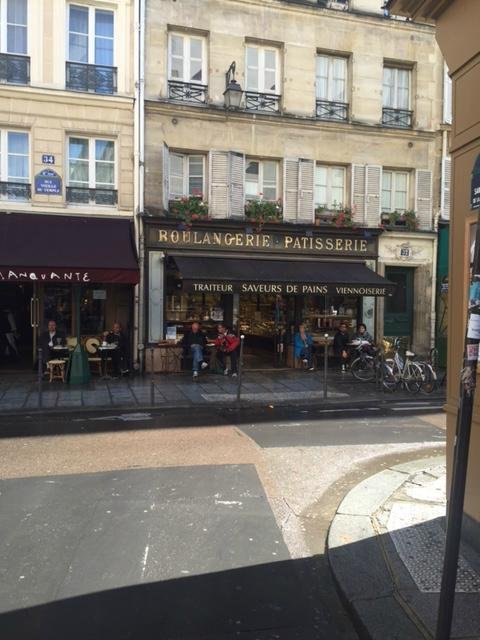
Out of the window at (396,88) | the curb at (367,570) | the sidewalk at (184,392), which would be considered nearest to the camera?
the curb at (367,570)

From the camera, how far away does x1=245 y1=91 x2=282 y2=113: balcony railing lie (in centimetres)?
1664

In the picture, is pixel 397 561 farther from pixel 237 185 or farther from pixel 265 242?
pixel 237 185

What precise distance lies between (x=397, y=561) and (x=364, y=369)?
1123 centimetres

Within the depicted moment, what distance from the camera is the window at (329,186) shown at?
57.9 feet

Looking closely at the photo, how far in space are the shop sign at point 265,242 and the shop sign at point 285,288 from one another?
1.86 metres

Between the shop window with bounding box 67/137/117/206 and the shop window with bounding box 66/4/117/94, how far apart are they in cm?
142

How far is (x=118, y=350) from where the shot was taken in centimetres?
1465

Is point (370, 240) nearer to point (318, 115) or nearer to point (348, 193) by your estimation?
point (348, 193)

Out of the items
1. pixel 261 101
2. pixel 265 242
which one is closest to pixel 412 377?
pixel 265 242

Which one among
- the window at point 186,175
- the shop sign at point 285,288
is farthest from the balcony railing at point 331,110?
the shop sign at point 285,288

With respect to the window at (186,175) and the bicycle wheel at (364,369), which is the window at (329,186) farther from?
→ the bicycle wheel at (364,369)

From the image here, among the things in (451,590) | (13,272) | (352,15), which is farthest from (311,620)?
(352,15)

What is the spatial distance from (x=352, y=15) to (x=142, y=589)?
58.4 ft

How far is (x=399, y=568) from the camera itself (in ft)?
13.1
